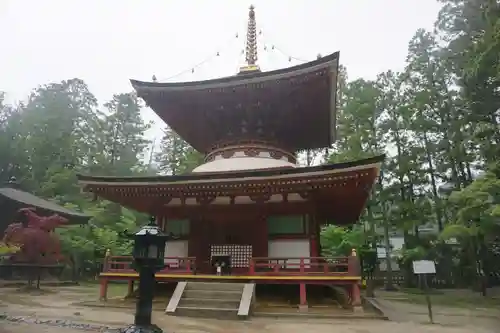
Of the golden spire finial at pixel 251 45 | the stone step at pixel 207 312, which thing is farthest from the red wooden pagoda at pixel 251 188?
the golden spire finial at pixel 251 45

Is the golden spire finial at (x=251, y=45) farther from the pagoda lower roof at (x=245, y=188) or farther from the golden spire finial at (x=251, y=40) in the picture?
the pagoda lower roof at (x=245, y=188)

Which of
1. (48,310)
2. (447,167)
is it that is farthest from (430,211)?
(48,310)

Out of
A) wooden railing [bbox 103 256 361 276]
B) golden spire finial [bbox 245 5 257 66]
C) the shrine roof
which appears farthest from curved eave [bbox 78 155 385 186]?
the shrine roof

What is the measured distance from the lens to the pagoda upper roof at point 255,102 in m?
12.6

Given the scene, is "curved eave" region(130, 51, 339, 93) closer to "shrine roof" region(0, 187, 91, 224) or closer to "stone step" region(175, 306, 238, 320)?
"stone step" region(175, 306, 238, 320)

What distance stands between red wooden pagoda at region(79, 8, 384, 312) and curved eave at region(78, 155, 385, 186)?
3 centimetres

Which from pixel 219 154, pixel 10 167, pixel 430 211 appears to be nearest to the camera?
pixel 219 154

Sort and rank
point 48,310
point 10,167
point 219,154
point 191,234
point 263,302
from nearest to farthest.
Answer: point 48,310 < point 263,302 < point 191,234 < point 219,154 < point 10,167

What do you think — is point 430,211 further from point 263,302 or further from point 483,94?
point 263,302

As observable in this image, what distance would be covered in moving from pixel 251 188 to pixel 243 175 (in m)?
0.61

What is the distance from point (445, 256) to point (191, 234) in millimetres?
19919

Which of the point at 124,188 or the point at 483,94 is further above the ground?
the point at 483,94

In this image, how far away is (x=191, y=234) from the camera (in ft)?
44.2

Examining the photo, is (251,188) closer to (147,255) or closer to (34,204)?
(147,255)
